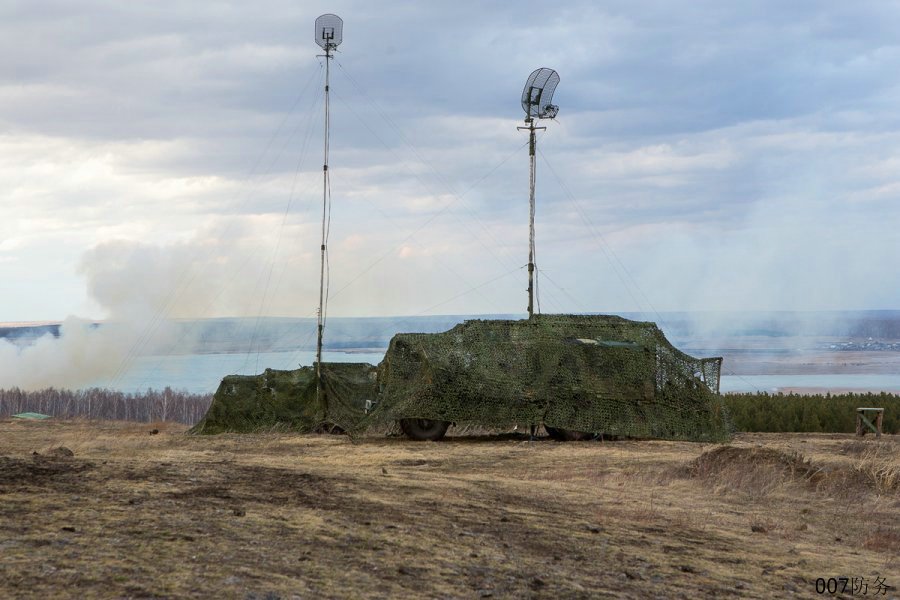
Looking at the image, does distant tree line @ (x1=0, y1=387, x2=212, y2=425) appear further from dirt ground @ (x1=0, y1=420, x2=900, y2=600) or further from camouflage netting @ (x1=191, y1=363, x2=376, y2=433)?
dirt ground @ (x1=0, y1=420, x2=900, y2=600)

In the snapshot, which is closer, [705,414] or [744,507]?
[744,507]

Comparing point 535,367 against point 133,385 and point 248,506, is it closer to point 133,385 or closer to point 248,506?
point 248,506

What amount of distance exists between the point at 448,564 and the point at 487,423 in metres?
14.6

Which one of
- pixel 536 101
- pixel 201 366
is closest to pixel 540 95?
pixel 536 101

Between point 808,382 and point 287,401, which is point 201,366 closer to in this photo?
point 808,382

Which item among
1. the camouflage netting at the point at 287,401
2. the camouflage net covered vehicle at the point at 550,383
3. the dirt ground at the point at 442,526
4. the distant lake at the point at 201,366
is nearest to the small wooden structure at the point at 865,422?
the camouflage net covered vehicle at the point at 550,383

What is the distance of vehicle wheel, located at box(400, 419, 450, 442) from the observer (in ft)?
85.5

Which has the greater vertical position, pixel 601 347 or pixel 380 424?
pixel 601 347

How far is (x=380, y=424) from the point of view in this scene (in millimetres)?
25391

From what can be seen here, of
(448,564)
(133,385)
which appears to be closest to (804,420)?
(448,564)

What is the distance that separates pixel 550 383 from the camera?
2566 centimetres

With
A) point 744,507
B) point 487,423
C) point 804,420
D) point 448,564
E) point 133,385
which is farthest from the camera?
point 133,385

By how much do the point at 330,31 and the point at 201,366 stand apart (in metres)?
114

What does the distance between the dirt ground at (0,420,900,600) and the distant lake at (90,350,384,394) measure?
81.2 metres
